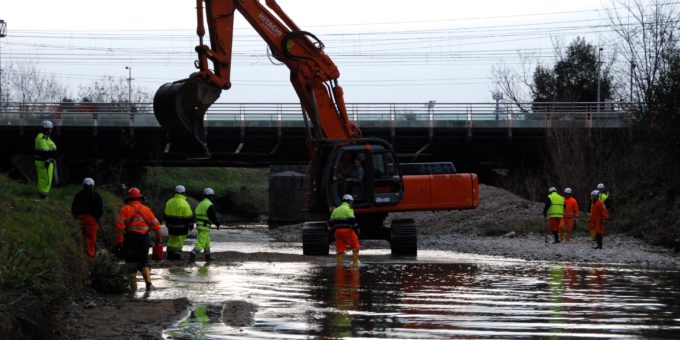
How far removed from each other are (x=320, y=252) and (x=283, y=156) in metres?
29.8

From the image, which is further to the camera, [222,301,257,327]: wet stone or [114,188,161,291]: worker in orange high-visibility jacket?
[114,188,161,291]: worker in orange high-visibility jacket

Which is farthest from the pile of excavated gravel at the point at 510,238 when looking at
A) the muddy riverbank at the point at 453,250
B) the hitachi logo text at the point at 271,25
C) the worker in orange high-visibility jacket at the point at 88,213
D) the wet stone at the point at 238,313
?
the wet stone at the point at 238,313

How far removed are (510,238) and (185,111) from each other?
48.9 ft

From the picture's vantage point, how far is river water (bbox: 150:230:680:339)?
40.2 ft

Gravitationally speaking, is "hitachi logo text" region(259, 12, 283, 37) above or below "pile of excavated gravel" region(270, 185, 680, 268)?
above

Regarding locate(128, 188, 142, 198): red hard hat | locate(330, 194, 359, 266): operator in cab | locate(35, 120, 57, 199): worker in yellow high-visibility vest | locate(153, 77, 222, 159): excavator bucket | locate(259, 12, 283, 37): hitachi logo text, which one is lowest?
locate(330, 194, 359, 266): operator in cab

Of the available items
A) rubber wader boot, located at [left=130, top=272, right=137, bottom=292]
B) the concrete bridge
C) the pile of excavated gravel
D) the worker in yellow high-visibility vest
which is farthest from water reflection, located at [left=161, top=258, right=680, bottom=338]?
the concrete bridge

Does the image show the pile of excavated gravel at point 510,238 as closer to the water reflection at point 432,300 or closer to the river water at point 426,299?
the river water at point 426,299

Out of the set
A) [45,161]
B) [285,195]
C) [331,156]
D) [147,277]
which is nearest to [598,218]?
[331,156]

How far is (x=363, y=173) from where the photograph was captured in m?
25.7

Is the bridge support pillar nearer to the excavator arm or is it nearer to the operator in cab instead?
the excavator arm

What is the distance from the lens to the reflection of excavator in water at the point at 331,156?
2527 centimetres

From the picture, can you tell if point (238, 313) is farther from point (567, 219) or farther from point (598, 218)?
point (567, 219)

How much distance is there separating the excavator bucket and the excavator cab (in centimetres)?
385
